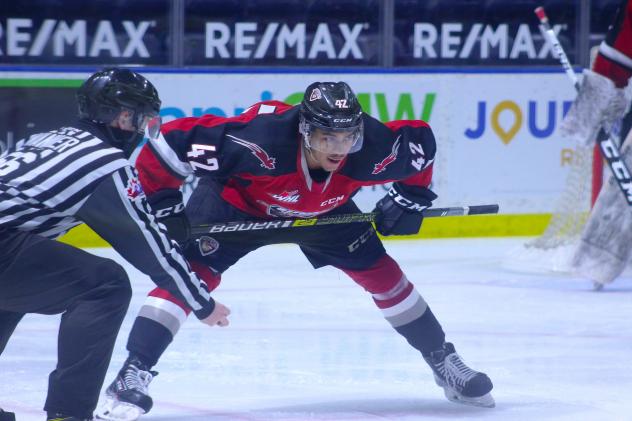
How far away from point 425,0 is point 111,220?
Answer: 4472mm

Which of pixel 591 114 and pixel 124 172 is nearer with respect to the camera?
pixel 124 172

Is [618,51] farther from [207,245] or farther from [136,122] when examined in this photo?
[136,122]

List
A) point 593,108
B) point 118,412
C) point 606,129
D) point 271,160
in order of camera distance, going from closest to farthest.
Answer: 1. point 118,412
2. point 271,160
3. point 593,108
4. point 606,129

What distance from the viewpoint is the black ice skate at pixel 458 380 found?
3.29 m

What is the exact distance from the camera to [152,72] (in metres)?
6.42

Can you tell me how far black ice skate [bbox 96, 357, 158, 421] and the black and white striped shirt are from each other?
1.25 feet

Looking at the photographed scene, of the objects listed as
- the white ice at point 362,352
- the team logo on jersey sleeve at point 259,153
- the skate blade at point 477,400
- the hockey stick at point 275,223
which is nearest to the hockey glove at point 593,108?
the white ice at point 362,352

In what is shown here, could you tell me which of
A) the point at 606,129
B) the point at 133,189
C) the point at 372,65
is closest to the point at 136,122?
the point at 133,189

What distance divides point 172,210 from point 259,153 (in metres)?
0.25

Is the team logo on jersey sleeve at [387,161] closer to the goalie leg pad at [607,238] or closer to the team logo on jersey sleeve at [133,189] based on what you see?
the team logo on jersey sleeve at [133,189]

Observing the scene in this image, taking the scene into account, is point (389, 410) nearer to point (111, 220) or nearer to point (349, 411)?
point (349, 411)

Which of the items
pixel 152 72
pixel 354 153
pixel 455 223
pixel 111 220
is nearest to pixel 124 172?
pixel 111 220

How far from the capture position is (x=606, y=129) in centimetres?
520

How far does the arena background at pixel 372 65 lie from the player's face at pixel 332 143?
3366 millimetres
